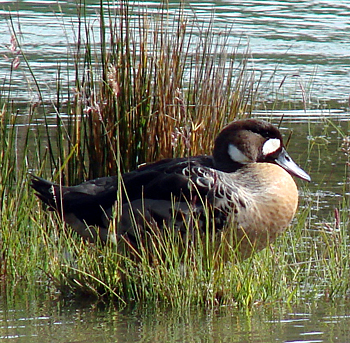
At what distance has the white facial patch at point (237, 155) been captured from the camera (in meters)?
4.65

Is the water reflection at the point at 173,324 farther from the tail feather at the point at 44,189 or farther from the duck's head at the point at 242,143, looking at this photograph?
the duck's head at the point at 242,143

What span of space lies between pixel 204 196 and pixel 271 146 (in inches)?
26.3

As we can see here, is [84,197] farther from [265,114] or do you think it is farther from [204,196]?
[265,114]

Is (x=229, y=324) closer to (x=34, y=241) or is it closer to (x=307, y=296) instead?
(x=307, y=296)

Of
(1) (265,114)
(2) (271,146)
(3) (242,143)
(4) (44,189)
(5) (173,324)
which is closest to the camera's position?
(5) (173,324)

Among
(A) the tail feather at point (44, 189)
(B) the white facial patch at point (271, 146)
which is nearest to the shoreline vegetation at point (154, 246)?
(A) the tail feather at point (44, 189)

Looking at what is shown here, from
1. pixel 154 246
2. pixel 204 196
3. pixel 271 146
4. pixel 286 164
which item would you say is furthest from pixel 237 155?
pixel 154 246

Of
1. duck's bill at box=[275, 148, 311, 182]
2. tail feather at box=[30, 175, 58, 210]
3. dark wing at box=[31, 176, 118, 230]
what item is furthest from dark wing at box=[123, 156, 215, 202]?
duck's bill at box=[275, 148, 311, 182]

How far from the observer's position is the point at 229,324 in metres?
3.57

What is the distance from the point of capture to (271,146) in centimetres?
476

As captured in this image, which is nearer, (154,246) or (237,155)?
(154,246)

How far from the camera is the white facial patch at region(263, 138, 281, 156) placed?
4.74 metres

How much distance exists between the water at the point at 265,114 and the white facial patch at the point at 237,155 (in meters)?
0.51

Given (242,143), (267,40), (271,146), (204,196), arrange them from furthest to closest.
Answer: (267,40) → (271,146) → (242,143) → (204,196)
